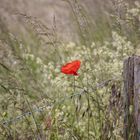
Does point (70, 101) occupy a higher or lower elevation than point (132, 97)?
lower

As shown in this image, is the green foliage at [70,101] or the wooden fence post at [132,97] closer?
the wooden fence post at [132,97]

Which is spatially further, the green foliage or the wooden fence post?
the green foliage

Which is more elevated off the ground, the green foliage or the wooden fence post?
the wooden fence post

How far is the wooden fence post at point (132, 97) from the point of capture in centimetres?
275

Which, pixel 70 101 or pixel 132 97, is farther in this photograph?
pixel 70 101

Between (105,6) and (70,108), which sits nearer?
(70,108)

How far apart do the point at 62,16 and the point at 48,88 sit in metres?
4.44

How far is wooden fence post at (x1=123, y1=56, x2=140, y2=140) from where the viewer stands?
2748mm

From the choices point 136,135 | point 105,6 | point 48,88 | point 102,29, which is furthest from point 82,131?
point 105,6

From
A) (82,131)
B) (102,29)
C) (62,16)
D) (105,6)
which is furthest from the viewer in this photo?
(62,16)

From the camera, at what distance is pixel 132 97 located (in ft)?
9.21

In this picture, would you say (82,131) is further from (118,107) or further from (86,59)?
(86,59)

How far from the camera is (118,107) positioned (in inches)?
119

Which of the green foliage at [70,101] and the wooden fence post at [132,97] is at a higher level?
the wooden fence post at [132,97]
